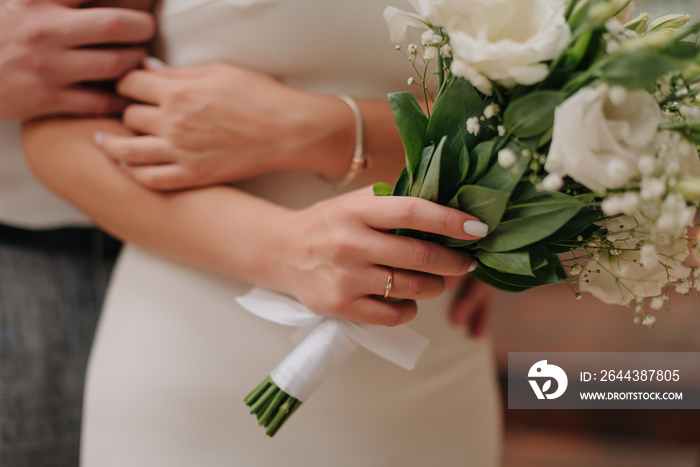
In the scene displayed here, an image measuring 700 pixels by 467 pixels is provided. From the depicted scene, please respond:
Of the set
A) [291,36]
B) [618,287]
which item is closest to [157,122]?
[291,36]

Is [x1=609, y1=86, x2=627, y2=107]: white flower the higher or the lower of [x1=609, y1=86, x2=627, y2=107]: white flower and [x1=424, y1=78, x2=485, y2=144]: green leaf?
the higher

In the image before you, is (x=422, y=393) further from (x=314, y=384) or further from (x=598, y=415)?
(x=598, y=415)

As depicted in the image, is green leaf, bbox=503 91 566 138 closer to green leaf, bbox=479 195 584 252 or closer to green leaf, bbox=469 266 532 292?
green leaf, bbox=479 195 584 252

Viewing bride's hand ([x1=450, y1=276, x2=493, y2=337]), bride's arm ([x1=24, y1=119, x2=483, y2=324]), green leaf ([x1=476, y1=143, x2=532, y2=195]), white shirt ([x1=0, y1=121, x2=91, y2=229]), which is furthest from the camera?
white shirt ([x1=0, y1=121, x2=91, y2=229])

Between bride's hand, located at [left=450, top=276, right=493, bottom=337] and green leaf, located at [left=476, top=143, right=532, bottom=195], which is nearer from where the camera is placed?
green leaf, located at [left=476, top=143, right=532, bottom=195]

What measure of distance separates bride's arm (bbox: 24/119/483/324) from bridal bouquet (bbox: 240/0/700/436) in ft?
0.14

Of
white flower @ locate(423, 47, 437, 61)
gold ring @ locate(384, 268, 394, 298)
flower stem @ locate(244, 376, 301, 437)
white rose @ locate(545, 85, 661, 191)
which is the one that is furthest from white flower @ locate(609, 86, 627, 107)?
flower stem @ locate(244, 376, 301, 437)

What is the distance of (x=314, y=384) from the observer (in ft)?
2.57

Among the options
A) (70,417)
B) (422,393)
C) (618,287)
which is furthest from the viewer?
(70,417)

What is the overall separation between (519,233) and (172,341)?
2.22ft

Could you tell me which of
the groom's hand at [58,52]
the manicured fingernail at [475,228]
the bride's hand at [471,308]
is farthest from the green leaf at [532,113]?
the groom's hand at [58,52]

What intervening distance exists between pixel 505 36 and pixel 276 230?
44 centimetres

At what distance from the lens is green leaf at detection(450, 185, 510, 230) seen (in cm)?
Answer: 57

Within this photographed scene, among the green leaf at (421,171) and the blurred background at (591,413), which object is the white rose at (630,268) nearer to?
the green leaf at (421,171)
